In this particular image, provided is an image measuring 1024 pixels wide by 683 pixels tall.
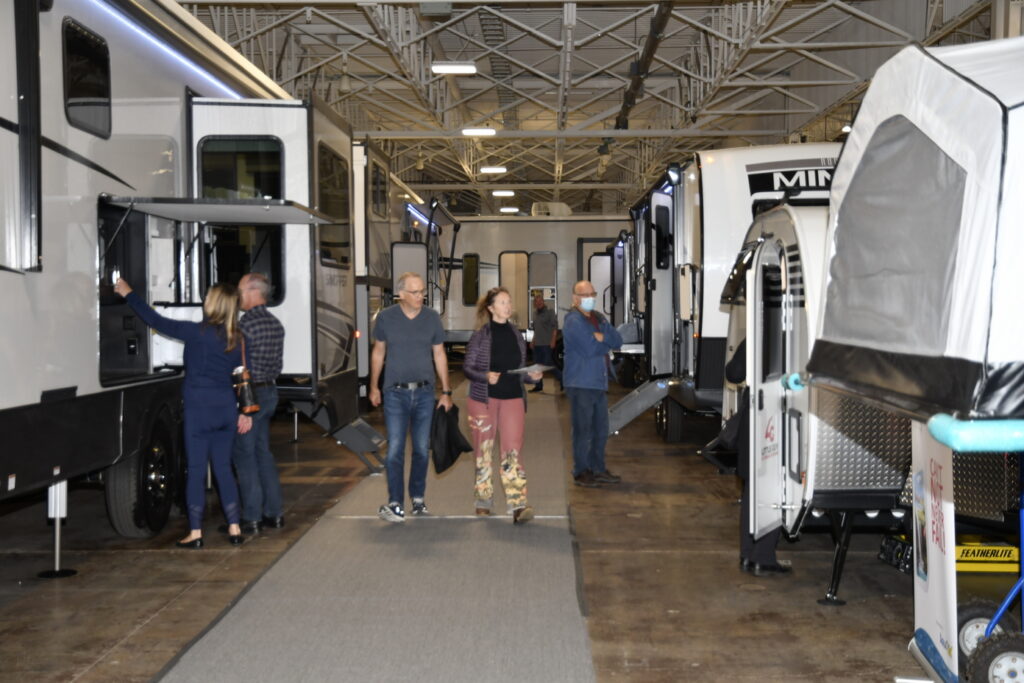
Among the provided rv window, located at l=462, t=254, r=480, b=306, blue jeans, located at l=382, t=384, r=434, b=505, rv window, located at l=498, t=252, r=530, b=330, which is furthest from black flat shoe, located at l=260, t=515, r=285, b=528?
rv window, located at l=498, t=252, r=530, b=330

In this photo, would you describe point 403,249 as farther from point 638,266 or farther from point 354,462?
point 354,462

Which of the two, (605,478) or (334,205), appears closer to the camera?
(334,205)

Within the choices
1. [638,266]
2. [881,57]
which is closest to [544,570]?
[638,266]

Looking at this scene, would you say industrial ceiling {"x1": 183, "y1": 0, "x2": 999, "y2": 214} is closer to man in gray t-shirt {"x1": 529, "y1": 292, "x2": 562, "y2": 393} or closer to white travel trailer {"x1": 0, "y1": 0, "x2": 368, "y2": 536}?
man in gray t-shirt {"x1": 529, "y1": 292, "x2": 562, "y2": 393}

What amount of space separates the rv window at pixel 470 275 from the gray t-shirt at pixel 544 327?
14.3ft

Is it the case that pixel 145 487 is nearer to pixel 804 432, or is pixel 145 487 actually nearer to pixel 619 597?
pixel 619 597

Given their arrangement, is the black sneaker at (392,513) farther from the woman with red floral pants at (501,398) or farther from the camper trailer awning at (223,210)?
the camper trailer awning at (223,210)

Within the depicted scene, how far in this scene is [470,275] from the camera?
82.6 ft

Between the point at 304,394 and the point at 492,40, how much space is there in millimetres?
12745

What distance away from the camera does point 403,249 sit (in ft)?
53.3

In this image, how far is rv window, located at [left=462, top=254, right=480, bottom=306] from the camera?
25.0m

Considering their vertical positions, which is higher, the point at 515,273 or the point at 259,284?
the point at 515,273

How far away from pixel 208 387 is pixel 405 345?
1419 mm

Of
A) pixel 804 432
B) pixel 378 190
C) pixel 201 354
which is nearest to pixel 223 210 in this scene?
pixel 201 354
